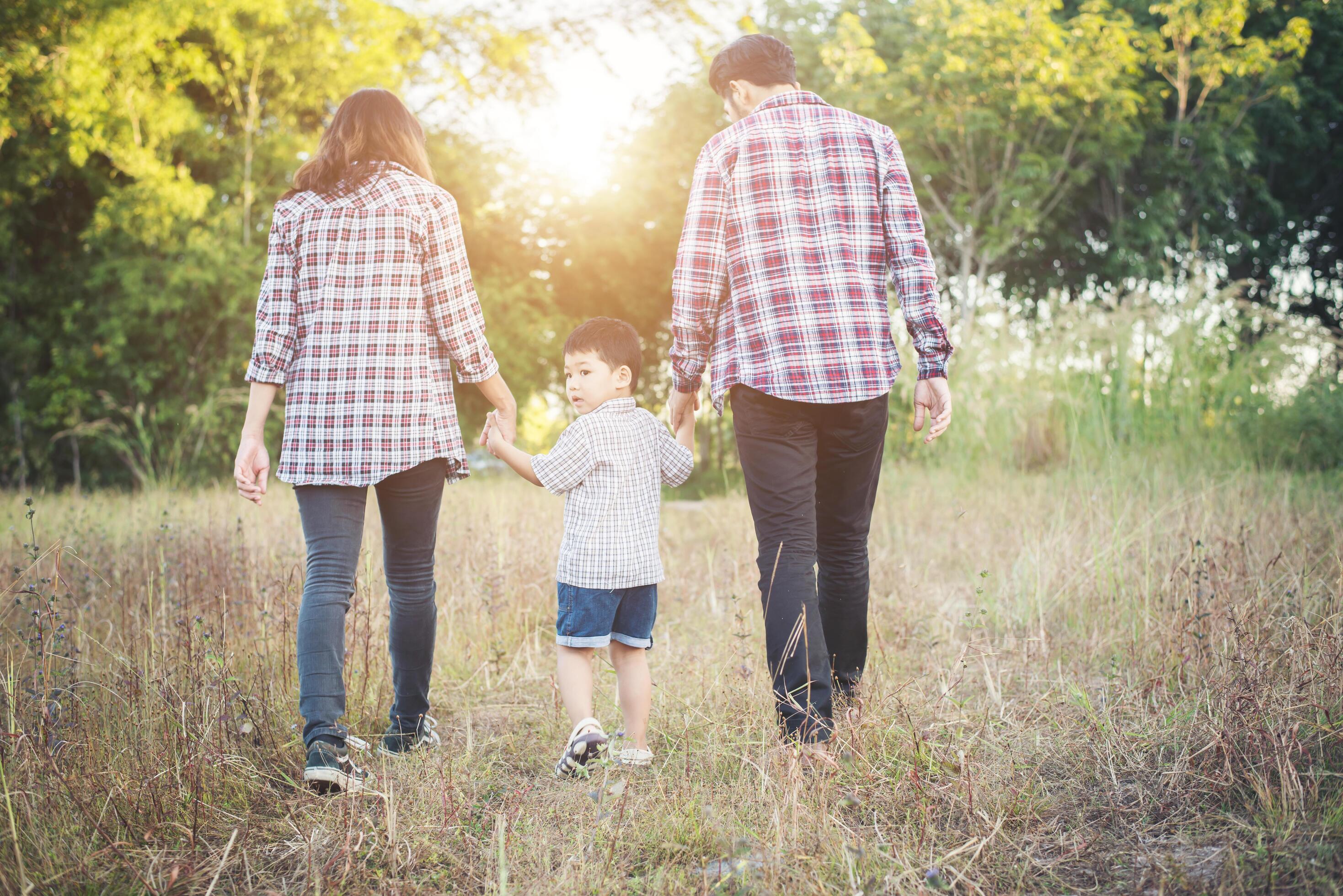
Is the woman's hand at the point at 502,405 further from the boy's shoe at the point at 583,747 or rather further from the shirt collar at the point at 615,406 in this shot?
the boy's shoe at the point at 583,747

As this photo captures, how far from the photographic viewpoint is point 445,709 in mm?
A: 3121

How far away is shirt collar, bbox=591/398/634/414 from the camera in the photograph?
2.39 metres

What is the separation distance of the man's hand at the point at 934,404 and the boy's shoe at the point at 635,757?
1100 mm

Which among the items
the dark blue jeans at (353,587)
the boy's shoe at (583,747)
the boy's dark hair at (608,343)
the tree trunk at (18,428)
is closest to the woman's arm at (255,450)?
the dark blue jeans at (353,587)

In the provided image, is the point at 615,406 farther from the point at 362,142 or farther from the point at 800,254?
the point at 362,142

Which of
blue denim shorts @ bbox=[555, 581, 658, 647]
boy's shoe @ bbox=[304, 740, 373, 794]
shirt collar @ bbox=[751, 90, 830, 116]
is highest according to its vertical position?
shirt collar @ bbox=[751, 90, 830, 116]

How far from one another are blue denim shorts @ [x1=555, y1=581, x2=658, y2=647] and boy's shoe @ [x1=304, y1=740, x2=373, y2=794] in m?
0.57

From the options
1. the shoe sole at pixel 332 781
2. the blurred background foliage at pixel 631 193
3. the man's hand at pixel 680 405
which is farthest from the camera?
the blurred background foliage at pixel 631 193

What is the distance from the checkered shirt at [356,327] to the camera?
7.49 feet

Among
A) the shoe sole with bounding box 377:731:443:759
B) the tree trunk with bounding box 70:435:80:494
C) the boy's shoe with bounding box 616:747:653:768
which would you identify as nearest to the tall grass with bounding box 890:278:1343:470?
the boy's shoe with bounding box 616:747:653:768

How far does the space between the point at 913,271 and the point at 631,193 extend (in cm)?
990

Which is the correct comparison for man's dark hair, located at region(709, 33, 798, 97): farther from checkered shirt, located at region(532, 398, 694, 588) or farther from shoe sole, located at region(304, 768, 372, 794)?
shoe sole, located at region(304, 768, 372, 794)

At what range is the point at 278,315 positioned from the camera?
234cm

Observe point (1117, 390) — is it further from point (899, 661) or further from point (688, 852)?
point (688, 852)
